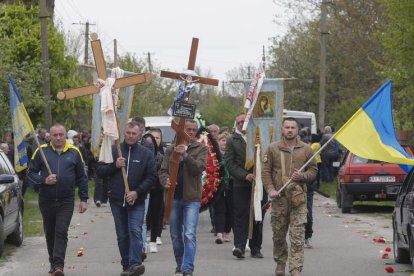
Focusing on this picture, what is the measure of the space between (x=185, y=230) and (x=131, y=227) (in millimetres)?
627

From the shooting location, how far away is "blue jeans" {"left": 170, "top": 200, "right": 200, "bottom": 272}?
38.2 feet

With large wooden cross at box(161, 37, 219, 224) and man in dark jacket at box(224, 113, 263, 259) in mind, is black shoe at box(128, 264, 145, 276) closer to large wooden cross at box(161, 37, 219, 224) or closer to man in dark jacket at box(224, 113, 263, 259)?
large wooden cross at box(161, 37, 219, 224)

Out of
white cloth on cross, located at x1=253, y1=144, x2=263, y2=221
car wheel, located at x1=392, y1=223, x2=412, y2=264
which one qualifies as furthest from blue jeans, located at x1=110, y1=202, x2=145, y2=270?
car wheel, located at x1=392, y1=223, x2=412, y2=264

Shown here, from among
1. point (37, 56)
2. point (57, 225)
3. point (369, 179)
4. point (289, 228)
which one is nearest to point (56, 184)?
point (57, 225)

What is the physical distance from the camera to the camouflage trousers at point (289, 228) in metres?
11.7

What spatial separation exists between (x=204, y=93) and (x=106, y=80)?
4037 inches

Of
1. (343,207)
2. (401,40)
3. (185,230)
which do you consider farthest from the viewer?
(401,40)

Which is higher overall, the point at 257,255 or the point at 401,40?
the point at 401,40

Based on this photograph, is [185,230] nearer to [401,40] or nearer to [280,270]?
[280,270]

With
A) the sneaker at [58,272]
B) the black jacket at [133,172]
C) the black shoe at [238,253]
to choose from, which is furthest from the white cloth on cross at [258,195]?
the sneaker at [58,272]

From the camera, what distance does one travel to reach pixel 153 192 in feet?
47.6

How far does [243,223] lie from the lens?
45.6 feet

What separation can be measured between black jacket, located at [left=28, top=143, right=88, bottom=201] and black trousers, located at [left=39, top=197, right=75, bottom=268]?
0.08 meters

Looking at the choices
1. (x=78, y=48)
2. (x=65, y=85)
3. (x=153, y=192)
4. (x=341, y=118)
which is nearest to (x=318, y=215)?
(x=153, y=192)
